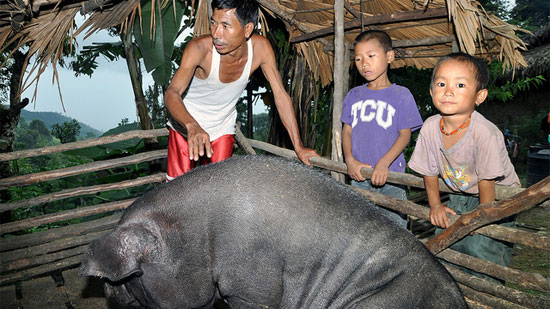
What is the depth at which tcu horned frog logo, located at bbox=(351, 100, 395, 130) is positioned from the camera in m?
2.78

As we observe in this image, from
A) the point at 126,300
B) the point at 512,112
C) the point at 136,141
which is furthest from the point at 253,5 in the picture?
the point at 512,112

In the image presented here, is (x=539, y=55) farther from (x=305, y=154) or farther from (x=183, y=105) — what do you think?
(x=183, y=105)

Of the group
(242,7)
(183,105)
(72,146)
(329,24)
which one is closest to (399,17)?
(329,24)

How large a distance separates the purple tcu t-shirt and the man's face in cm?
Answer: 108

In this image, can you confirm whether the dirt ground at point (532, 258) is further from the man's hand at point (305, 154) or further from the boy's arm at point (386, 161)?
the man's hand at point (305, 154)

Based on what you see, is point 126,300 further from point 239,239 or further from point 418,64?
point 418,64

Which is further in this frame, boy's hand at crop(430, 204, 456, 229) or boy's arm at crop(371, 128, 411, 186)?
boy's arm at crop(371, 128, 411, 186)

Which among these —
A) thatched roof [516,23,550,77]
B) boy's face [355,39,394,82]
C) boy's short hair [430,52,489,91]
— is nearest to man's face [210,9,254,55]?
boy's face [355,39,394,82]

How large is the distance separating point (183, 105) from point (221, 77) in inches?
23.0

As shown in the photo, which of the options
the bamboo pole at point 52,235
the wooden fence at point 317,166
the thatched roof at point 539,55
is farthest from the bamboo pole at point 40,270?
the thatched roof at point 539,55

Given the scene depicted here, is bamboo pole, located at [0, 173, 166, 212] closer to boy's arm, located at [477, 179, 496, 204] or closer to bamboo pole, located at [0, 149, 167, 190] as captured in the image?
bamboo pole, located at [0, 149, 167, 190]

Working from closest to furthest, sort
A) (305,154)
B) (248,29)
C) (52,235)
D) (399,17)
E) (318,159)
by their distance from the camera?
(248,29) < (305,154) < (318,159) < (399,17) < (52,235)

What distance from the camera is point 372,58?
2779 millimetres

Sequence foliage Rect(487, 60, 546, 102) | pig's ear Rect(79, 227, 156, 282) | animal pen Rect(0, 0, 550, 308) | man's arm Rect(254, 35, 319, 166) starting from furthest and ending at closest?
foliage Rect(487, 60, 546, 102), man's arm Rect(254, 35, 319, 166), animal pen Rect(0, 0, 550, 308), pig's ear Rect(79, 227, 156, 282)
